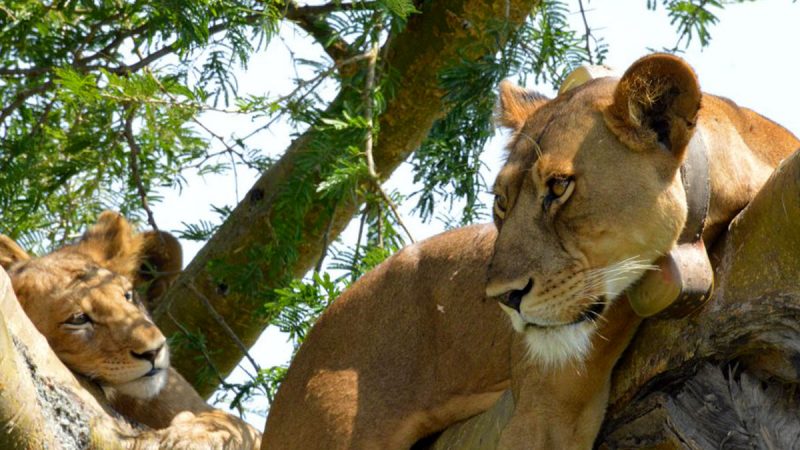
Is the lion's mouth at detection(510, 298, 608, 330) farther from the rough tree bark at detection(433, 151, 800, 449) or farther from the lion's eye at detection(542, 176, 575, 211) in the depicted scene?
the lion's eye at detection(542, 176, 575, 211)

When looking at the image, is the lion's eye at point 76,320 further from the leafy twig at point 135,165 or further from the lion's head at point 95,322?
the leafy twig at point 135,165

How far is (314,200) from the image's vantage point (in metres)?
5.18

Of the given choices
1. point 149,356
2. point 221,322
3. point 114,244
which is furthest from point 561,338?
point 114,244

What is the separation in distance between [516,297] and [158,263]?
9.32 ft

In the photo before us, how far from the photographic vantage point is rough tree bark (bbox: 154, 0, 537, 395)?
5289 mm

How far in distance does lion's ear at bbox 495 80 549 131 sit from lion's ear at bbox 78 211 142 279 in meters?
2.02

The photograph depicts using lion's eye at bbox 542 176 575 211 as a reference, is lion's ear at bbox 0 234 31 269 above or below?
above

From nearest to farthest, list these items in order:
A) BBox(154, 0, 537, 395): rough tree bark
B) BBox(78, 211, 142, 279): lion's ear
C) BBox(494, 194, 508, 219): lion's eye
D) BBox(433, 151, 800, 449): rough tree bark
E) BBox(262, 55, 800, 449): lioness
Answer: BBox(433, 151, 800, 449): rough tree bark
BBox(262, 55, 800, 449): lioness
BBox(494, 194, 508, 219): lion's eye
BBox(78, 211, 142, 279): lion's ear
BBox(154, 0, 537, 395): rough tree bark

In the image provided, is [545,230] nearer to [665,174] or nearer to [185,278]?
[665,174]

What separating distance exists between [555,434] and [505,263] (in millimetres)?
467

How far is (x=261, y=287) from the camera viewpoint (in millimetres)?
5059

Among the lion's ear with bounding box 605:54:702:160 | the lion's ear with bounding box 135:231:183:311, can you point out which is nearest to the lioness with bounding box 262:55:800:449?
the lion's ear with bounding box 605:54:702:160

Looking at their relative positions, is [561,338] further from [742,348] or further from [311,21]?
[311,21]

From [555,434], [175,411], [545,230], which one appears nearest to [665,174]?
[545,230]
